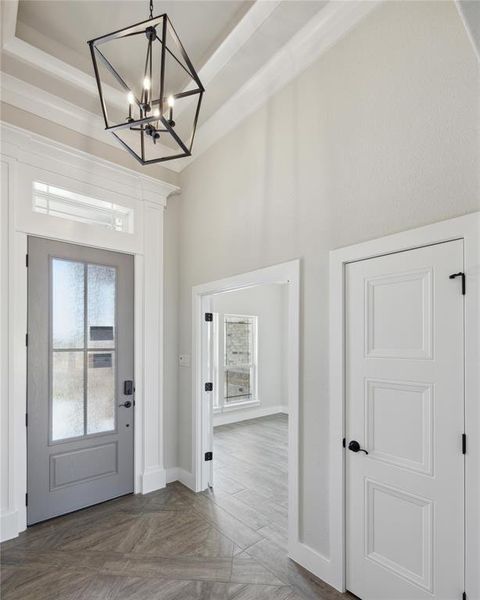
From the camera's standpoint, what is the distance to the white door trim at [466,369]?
5.11ft

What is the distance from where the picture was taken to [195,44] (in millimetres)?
2807

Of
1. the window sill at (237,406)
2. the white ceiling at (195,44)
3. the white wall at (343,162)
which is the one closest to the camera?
the white wall at (343,162)

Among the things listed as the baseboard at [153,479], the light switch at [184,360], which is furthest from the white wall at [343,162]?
the baseboard at [153,479]

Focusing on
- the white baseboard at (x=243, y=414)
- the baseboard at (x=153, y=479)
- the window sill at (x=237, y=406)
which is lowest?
the white baseboard at (x=243, y=414)

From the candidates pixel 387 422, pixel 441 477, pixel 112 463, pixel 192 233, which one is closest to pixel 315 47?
pixel 192 233

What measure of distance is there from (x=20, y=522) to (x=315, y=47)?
428 cm

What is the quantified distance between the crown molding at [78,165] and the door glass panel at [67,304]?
0.86m

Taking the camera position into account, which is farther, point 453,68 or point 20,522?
point 20,522

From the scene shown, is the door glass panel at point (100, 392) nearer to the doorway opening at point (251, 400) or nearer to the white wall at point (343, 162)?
the doorway opening at point (251, 400)

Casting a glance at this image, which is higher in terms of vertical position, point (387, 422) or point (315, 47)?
point (315, 47)

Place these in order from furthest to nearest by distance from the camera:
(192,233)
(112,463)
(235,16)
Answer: (192,233), (112,463), (235,16)

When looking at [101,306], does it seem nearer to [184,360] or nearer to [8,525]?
[184,360]

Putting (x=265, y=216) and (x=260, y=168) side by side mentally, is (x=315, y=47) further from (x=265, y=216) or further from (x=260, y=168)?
(x=265, y=216)

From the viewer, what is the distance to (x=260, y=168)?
287 centimetres
